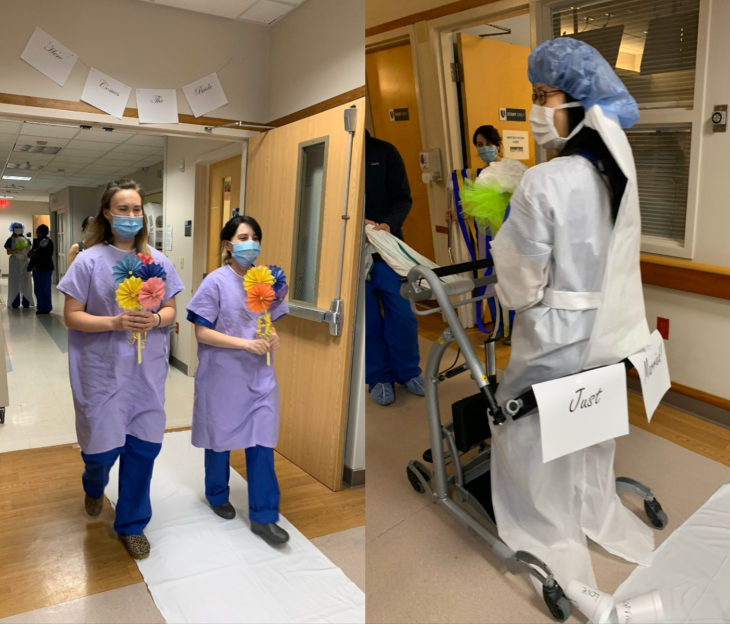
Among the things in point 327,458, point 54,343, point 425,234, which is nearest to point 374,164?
point 425,234

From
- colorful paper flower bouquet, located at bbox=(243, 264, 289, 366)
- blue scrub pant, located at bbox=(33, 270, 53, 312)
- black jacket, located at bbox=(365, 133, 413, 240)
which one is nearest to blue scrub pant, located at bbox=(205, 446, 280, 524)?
colorful paper flower bouquet, located at bbox=(243, 264, 289, 366)

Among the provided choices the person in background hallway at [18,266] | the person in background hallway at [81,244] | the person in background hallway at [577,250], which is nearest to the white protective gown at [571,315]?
the person in background hallway at [577,250]

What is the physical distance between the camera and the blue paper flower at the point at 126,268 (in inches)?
45.2

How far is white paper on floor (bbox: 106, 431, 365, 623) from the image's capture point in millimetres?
1075

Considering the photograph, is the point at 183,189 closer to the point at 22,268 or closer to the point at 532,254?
the point at 22,268

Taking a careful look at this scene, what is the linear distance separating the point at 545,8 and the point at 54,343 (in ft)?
3.96

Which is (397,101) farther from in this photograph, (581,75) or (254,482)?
(254,482)

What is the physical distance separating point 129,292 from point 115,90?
52cm

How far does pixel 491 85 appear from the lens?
678 mm

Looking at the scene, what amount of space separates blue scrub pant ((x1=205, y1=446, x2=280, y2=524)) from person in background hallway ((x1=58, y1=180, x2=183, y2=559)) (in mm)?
160

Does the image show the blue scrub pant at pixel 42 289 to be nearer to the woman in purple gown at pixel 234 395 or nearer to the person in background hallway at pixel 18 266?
the person in background hallway at pixel 18 266

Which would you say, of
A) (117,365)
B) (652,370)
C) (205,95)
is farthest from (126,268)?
(652,370)

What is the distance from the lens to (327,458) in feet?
5.48

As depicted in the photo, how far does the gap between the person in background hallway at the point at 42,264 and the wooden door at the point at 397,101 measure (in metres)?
0.97
